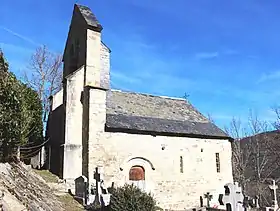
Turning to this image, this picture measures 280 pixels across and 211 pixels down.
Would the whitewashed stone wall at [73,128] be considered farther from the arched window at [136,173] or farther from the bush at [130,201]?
the bush at [130,201]

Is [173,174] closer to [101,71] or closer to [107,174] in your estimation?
[107,174]

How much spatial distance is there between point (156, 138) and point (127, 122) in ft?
8.29

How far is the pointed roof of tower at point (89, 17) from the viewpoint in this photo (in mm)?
21839

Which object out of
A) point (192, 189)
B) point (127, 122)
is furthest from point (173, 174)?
point (127, 122)

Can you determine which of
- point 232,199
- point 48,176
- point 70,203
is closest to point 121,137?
point 48,176

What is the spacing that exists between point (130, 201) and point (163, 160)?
9556 millimetres

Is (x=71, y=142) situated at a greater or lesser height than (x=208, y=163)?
greater

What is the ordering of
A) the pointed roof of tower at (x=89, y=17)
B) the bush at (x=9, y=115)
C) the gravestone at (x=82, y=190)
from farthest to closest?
1. the pointed roof of tower at (x=89, y=17)
2. the gravestone at (x=82, y=190)
3. the bush at (x=9, y=115)

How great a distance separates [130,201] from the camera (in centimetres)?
1325

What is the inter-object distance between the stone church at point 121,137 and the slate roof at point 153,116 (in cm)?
7

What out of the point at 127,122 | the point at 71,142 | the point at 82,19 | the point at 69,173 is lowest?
the point at 69,173

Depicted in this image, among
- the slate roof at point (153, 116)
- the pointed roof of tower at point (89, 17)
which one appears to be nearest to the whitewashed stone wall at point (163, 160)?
the slate roof at point (153, 116)

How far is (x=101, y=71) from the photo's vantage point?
75.4ft

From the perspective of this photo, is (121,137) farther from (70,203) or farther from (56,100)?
(70,203)
